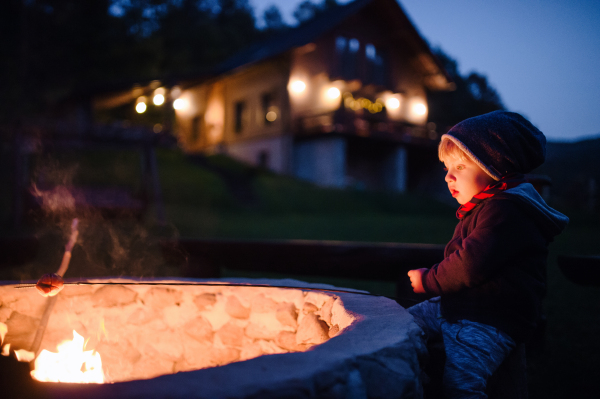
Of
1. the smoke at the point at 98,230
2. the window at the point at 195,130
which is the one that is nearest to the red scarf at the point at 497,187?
the smoke at the point at 98,230

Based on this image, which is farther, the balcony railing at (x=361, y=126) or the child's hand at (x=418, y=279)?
the balcony railing at (x=361, y=126)

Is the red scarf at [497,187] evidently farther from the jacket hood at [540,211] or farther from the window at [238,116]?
the window at [238,116]

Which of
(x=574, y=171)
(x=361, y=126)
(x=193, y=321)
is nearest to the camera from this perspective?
(x=193, y=321)

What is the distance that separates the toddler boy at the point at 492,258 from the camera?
1.59 metres

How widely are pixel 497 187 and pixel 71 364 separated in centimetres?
239

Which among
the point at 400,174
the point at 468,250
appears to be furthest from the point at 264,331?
the point at 400,174

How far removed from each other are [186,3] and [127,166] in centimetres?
2147

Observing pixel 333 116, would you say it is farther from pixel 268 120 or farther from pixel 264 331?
pixel 264 331

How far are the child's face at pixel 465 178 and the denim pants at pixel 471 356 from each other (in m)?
0.54

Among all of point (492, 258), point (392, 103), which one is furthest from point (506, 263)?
point (392, 103)

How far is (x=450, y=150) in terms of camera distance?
6.09 ft

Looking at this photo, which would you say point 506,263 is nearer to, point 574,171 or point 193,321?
point 193,321

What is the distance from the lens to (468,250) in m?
1.62

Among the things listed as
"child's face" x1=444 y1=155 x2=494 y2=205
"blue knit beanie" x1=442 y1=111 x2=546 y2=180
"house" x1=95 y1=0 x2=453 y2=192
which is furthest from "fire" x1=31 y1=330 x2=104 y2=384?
"house" x1=95 y1=0 x2=453 y2=192
